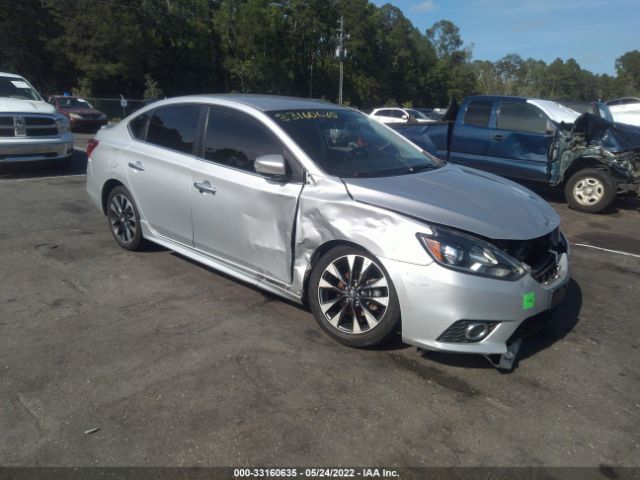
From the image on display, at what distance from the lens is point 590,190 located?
8.58 m

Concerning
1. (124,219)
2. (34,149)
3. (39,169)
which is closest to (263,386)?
(124,219)

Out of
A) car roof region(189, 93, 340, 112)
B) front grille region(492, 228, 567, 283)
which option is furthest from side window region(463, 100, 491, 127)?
front grille region(492, 228, 567, 283)

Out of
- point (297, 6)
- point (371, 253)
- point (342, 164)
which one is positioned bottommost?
point (371, 253)

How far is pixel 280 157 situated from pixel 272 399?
1.67 m

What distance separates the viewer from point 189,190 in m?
4.46

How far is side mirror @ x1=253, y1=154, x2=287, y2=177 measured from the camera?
3689 millimetres

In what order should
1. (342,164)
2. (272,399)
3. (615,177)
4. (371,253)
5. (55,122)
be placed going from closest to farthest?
(272,399), (371,253), (342,164), (615,177), (55,122)

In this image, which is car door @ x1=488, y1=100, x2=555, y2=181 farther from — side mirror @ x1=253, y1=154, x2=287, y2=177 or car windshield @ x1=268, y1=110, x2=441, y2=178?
side mirror @ x1=253, y1=154, x2=287, y2=177

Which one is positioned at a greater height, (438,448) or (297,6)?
(297,6)

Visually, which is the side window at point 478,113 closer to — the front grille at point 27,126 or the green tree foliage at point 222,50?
the front grille at point 27,126

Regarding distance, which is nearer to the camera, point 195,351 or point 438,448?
point 438,448

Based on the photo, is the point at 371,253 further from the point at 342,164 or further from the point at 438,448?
the point at 438,448

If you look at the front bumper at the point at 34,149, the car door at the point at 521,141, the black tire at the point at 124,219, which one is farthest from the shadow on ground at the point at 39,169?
the car door at the point at 521,141

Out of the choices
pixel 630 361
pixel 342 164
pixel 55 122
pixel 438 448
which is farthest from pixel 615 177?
pixel 55 122
